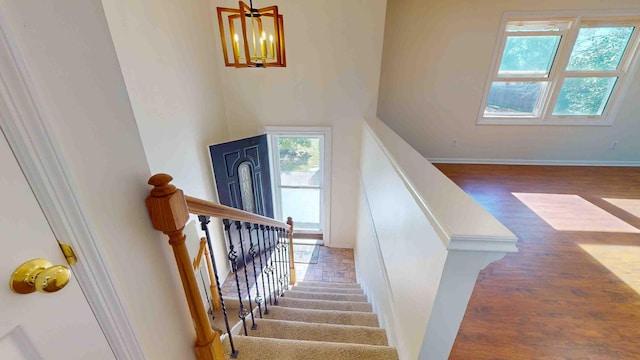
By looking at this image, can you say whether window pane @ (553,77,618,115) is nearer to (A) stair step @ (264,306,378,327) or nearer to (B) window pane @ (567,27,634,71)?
(B) window pane @ (567,27,634,71)

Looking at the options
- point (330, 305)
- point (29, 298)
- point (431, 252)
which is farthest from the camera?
point (330, 305)

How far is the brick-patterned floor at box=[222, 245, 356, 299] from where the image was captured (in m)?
3.71

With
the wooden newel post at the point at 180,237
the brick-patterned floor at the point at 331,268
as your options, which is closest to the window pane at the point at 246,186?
the brick-patterned floor at the point at 331,268

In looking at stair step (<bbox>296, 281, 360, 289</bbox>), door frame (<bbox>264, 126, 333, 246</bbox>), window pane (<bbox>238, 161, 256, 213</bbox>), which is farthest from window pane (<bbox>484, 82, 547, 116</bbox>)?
window pane (<bbox>238, 161, 256, 213</bbox>)

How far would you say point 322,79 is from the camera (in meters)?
3.34

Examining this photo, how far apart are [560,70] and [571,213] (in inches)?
95.3

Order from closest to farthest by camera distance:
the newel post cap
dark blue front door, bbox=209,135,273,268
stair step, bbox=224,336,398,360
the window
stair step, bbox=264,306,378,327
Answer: the newel post cap < stair step, bbox=224,336,398,360 < stair step, bbox=264,306,378,327 < dark blue front door, bbox=209,135,273,268 < the window

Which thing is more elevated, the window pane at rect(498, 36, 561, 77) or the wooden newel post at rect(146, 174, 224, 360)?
the window pane at rect(498, 36, 561, 77)

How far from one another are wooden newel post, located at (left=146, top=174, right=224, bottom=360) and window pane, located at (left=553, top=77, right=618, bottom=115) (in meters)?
5.47

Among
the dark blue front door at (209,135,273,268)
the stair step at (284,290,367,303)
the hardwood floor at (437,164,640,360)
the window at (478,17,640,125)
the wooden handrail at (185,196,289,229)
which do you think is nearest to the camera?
the wooden handrail at (185,196,289,229)

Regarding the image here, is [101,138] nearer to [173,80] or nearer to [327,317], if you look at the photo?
[327,317]

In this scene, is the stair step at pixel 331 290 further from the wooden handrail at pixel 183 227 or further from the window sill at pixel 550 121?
the window sill at pixel 550 121

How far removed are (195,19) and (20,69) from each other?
2979 millimetres

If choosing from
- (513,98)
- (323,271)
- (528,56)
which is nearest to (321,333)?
(323,271)
